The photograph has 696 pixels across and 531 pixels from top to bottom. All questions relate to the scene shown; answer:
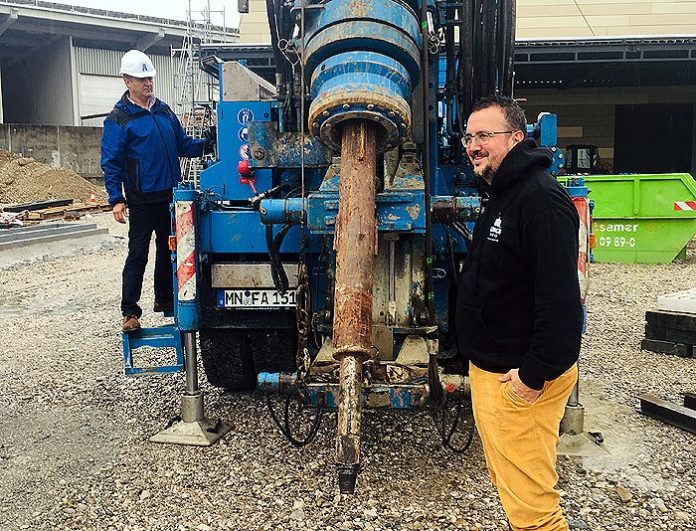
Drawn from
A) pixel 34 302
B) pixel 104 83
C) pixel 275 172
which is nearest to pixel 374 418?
pixel 275 172

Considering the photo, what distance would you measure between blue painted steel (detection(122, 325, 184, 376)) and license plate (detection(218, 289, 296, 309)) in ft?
1.38

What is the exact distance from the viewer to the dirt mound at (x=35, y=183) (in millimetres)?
24641

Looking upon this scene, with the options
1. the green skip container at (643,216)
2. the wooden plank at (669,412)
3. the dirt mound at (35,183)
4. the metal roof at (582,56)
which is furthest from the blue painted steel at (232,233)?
the dirt mound at (35,183)

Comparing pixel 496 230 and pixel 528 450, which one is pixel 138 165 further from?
pixel 528 450

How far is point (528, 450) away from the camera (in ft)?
8.34

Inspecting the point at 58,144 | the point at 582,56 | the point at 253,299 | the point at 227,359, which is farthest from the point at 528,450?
the point at 58,144

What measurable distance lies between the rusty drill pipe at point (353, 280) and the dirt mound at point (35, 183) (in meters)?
23.6

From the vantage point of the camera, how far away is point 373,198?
10.8ft

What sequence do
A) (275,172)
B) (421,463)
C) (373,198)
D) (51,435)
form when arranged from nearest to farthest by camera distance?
(373,198) < (421,463) < (51,435) < (275,172)

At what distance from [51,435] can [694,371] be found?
476 centimetres

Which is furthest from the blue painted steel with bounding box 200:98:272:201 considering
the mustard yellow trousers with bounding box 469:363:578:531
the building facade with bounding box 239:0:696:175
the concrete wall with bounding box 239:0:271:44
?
the concrete wall with bounding box 239:0:271:44

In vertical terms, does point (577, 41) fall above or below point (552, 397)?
above

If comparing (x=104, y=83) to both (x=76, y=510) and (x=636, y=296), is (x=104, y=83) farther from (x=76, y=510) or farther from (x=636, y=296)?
(x=76, y=510)

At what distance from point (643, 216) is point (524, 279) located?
9475mm
